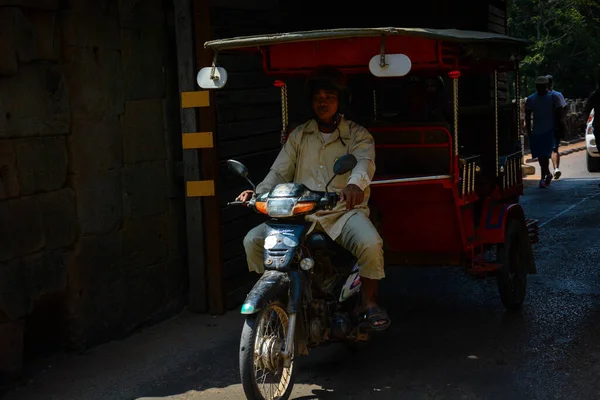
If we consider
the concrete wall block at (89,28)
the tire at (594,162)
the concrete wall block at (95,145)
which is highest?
the concrete wall block at (89,28)

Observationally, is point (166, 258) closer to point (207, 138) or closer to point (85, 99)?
point (207, 138)

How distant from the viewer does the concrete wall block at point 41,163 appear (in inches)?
224

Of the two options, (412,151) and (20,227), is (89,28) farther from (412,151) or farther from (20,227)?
(412,151)

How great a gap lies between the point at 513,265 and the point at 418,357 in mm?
1508

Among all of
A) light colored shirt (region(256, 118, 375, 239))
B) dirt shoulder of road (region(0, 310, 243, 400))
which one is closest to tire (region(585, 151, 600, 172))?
dirt shoulder of road (region(0, 310, 243, 400))

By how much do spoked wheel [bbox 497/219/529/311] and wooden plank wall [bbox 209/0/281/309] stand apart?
87.6 inches

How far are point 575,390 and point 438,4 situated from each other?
7.42 m

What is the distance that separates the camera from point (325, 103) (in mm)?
5781

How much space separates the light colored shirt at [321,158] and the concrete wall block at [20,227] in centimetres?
148

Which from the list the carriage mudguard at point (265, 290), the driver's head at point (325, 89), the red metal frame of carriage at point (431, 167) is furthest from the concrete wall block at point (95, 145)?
the carriage mudguard at point (265, 290)

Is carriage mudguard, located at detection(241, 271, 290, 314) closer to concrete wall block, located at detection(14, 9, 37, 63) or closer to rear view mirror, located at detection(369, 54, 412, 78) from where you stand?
rear view mirror, located at detection(369, 54, 412, 78)

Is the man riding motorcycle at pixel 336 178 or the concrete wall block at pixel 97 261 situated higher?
the man riding motorcycle at pixel 336 178

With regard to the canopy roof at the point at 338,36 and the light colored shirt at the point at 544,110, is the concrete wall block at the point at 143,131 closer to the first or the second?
the canopy roof at the point at 338,36

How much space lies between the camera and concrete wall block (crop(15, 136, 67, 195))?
5.69 m
